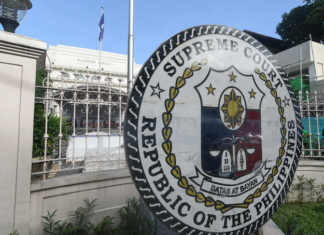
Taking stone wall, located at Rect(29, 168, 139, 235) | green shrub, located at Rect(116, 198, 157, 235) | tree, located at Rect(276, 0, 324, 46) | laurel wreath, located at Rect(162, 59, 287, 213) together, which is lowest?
green shrub, located at Rect(116, 198, 157, 235)

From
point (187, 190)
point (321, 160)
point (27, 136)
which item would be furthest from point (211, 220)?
point (321, 160)

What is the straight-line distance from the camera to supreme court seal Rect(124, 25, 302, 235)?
1.37m

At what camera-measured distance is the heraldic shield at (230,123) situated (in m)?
1.58

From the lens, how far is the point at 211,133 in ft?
5.22

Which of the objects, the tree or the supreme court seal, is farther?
the tree

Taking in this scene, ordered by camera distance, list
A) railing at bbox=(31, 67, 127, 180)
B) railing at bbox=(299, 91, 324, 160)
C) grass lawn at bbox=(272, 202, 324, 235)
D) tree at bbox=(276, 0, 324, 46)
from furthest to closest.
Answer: tree at bbox=(276, 0, 324, 46) < railing at bbox=(299, 91, 324, 160) < grass lawn at bbox=(272, 202, 324, 235) < railing at bbox=(31, 67, 127, 180)

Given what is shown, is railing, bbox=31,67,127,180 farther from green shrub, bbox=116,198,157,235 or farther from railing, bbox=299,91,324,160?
railing, bbox=299,91,324,160

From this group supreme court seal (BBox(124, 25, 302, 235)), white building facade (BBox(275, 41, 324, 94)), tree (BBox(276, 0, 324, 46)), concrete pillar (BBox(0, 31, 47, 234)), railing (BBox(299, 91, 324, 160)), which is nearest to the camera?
supreme court seal (BBox(124, 25, 302, 235))

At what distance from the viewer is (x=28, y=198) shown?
7.18ft

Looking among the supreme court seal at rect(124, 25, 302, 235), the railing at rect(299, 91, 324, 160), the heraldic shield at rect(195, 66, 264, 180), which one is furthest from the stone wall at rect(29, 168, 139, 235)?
the railing at rect(299, 91, 324, 160)

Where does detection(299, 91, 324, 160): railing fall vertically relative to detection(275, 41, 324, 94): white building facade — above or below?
below

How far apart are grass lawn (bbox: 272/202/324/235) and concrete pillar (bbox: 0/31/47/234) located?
3088mm

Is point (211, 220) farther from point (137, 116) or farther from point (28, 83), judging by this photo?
point (28, 83)

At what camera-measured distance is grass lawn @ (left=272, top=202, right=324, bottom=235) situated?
2596 mm
